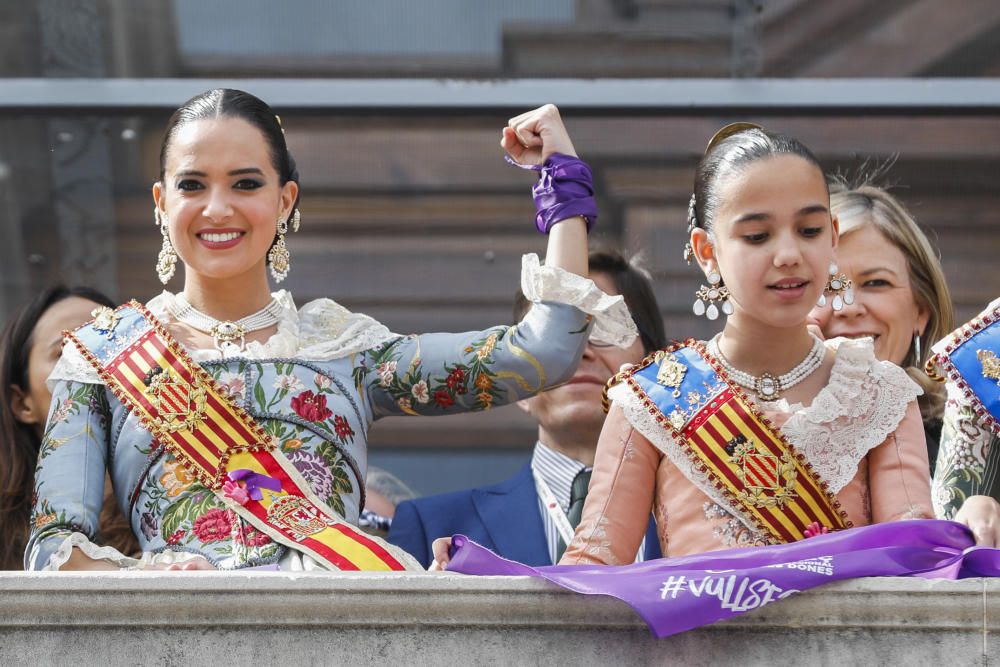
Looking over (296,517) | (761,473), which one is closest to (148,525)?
(296,517)

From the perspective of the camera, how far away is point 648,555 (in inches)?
146

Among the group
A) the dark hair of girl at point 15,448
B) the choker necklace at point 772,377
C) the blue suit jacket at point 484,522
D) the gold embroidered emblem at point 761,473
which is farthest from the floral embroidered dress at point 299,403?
the dark hair of girl at point 15,448

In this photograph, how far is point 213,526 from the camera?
304 centimetres

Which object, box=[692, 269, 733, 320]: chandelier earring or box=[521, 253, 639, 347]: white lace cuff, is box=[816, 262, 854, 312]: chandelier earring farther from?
box=[521, 253, 639, 347]: white lace cuff

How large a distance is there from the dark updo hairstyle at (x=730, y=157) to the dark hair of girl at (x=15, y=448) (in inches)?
69.8

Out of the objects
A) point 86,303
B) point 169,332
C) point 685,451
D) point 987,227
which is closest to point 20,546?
point 86,303

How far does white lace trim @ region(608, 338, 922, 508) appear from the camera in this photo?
3.01m

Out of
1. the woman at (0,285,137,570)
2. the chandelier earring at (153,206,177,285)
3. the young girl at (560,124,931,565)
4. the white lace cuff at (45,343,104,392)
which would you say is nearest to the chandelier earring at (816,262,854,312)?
the young girl at (560,124,931,565)

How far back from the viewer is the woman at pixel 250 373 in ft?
9.95

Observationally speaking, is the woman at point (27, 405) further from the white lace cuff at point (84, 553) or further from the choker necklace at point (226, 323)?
the white lace cuff at point (84, 553)

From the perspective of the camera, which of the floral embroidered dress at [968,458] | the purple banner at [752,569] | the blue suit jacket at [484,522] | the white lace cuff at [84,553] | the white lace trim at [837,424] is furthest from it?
the blue suit jacket at [484,522]

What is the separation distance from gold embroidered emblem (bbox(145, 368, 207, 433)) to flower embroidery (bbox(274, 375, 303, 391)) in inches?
5.6

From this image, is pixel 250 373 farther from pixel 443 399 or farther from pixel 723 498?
pixel 723 498

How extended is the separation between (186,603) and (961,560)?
126 centimetres
